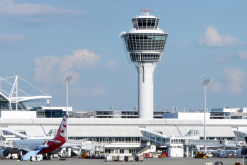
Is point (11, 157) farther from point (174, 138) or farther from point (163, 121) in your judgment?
point (163, 121)

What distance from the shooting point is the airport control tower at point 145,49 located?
18388 centimetres

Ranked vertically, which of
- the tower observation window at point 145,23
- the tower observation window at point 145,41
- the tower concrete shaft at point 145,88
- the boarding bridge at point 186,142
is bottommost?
the boarding bridge at point 186,142

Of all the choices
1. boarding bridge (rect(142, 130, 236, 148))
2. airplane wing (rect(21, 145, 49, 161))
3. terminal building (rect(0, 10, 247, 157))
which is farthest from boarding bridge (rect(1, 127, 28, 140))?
airplane wing (rect(21, 145, 49, 161))

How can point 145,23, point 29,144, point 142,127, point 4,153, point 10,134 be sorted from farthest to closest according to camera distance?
point 145,23 < point 142,127 < point 10,134 < point 4,153 < point 29,144

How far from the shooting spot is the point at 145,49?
185250 millimetres

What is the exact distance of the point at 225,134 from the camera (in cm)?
17938

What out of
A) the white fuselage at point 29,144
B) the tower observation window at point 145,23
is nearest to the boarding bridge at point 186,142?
the tower observation window at point 145,23

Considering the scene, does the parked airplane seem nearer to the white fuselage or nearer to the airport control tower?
the white fuselage

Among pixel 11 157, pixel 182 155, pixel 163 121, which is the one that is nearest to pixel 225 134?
pixel 163 121

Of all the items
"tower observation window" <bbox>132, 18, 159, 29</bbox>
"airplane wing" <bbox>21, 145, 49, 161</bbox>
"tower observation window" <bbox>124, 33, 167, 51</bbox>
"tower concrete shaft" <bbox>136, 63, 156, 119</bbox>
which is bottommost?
"airplane wing" <bbox>21, 145, 49, 161</bbox>

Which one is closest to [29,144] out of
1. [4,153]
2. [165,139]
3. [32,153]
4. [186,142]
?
[32,153]

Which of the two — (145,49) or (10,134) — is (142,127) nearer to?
(145,49)

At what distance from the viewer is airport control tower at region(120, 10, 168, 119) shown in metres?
184

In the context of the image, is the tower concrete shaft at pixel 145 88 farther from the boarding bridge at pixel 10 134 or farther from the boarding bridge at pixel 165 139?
the boarding bridge at pixel 10 134
